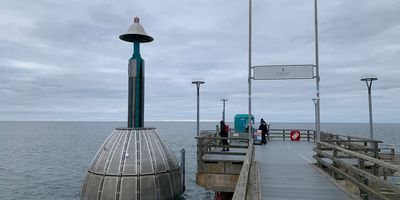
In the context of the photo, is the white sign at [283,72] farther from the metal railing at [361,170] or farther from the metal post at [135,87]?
the metal post at [135,87]

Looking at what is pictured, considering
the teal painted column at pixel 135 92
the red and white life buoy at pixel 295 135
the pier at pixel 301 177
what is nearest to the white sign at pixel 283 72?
the pier at pixel 301 177

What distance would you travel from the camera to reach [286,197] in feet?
27.3

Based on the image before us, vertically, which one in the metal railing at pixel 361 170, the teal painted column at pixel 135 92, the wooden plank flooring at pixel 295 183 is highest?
the teal painted column at pixel 135 92

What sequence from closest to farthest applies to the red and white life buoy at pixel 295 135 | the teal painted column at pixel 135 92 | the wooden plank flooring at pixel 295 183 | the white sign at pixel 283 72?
1. the wooden plank flooring at pixel 295 183
2. the white sign at pixel 283 72
3. the teal painted column at pixel 135 92
4. the red and white life buoy at pixel 295 135

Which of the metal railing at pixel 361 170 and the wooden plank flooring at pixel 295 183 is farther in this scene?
the wooden plank flooring at pixel 295 183


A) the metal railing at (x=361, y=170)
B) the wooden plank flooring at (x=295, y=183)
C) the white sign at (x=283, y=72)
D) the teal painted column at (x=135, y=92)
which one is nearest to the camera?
the metal railing at (x=361, y=170)

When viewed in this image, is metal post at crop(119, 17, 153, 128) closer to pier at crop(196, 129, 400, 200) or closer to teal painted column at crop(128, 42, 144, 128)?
teal painted column at crop(128, 42, 144, 128)

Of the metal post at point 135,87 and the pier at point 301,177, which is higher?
the metal post at point 135,87

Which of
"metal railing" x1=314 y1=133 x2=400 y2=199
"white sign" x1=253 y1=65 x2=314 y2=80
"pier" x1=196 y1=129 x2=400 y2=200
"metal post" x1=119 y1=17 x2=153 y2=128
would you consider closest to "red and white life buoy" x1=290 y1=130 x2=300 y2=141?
"metal post" x1=119 y1=17 x2=153 y2=128

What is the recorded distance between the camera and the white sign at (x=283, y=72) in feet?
53.6

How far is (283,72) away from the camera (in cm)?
1656

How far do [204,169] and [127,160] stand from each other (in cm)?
857

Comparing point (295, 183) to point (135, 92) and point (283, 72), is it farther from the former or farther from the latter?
point (135, 92)

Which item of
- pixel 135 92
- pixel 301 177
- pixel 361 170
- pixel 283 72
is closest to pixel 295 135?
pixel 135 92
